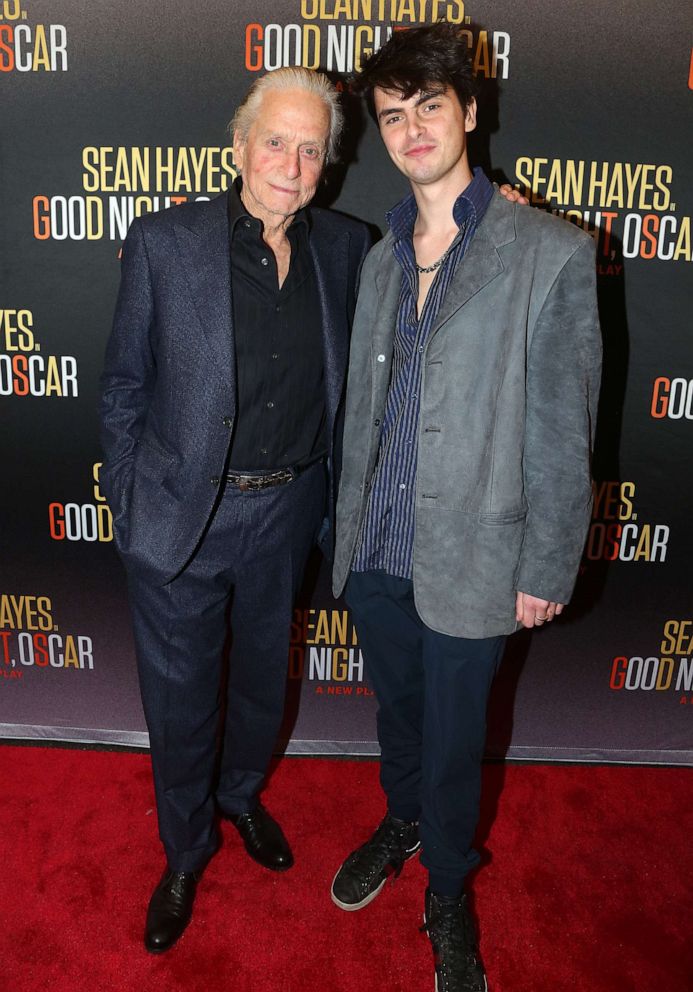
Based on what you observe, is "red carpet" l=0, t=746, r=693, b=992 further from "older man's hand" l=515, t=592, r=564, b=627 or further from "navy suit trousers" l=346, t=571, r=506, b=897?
"older man's hand" l=515, t=592, r=564, b=627

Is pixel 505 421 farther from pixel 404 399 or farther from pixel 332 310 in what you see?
pixel 332 310

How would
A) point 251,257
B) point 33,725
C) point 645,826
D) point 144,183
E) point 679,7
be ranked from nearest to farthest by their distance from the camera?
point 251,257 < point 679,7 < point 144,183 < point 645,826 < point 33,725

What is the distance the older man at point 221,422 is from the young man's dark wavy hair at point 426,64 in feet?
0.62

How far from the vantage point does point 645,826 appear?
8.50ft

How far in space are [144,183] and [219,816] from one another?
198 centimetres

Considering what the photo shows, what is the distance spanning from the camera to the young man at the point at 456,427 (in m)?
1.69

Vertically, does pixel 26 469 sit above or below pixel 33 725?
above

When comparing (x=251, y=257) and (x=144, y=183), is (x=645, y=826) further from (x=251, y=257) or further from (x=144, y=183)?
(x=144, y=183)

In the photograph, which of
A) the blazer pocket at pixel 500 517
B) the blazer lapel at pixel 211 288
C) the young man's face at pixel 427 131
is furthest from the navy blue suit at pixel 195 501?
the blazer pocket at pixel 500 517

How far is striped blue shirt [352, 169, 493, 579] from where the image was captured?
1.79 meters

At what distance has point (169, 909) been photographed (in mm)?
2137

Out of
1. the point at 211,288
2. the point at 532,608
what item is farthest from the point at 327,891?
the point at 211,288

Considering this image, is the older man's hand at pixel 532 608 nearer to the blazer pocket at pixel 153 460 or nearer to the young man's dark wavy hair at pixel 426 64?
the blazer pocket at pixel 153 460

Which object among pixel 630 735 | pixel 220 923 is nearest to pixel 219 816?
pixel 220 923
